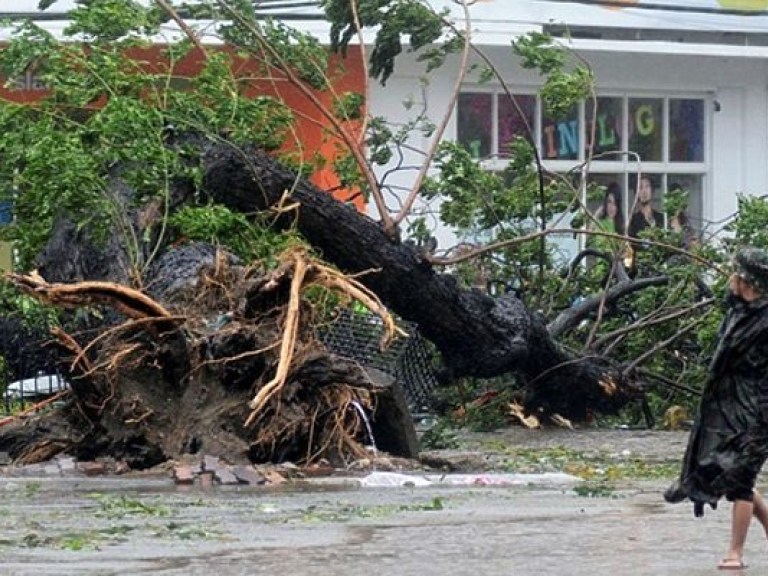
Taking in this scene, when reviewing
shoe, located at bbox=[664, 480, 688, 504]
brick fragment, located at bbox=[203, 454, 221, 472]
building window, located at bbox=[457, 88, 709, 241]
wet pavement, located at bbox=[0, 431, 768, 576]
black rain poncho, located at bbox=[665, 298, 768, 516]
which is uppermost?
building window, located at bbox=[457, 88, 709, 241]

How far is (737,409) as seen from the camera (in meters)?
8.43

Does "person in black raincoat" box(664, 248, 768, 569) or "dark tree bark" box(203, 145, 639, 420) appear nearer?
"person in black raincoat" box(664, 248, 768, 569)

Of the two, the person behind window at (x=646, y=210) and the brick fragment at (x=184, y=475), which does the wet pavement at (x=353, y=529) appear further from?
the person behind window at (x=646, y=210)

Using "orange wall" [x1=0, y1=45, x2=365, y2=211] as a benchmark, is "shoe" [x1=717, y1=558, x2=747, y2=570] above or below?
below

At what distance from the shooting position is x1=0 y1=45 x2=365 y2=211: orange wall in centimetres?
1625

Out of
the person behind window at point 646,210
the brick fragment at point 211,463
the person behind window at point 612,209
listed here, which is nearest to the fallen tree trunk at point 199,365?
the brick fragment at point 211,463

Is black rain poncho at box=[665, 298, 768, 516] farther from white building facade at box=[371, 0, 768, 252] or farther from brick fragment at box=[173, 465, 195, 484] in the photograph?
white building facade at box=[371, 0, 768, 252]

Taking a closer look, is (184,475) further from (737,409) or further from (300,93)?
Answer: (300,93)

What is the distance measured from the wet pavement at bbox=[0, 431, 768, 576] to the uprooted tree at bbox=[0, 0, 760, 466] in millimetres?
695

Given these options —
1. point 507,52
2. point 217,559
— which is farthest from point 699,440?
point 507,52

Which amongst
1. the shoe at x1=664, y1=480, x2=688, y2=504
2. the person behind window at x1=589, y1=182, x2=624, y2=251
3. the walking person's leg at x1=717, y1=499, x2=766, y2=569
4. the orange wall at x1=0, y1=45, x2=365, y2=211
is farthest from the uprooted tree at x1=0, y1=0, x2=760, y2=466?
the person behind window at x1=589, y1=182, x2=624, y2=251

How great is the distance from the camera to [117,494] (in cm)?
1106

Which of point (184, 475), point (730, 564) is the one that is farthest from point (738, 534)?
point (184, 475)

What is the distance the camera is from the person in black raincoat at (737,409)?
8320 mm
